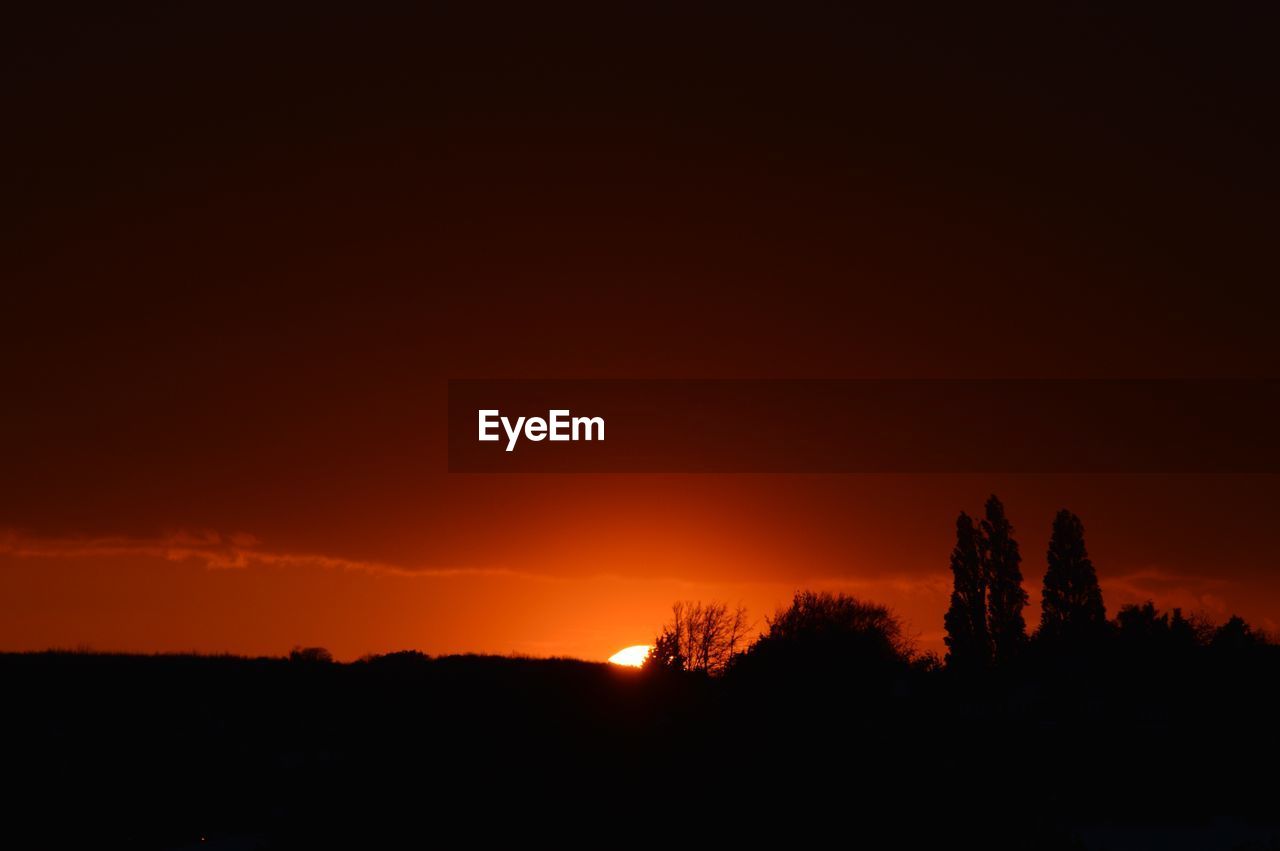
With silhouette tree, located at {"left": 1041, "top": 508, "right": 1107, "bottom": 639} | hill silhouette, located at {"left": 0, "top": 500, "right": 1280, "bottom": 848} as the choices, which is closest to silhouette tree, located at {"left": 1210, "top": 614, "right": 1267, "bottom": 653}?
hill silhouette, located at {"left": 0, "top": 500, "right": 1280, "bottom": 848}

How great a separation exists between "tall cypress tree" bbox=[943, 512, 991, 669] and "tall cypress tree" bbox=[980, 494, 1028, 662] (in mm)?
676

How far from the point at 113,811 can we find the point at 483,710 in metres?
20.3

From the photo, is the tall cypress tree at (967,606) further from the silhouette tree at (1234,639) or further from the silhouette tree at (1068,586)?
the silhouette tree at (1234,639)

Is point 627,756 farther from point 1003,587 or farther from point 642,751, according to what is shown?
point 1003,587

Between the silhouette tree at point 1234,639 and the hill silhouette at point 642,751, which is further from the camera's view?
the silhouette tree at point 1234,639

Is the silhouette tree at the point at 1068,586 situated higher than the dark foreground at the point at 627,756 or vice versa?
the silhouette tree at the point at 1068,586

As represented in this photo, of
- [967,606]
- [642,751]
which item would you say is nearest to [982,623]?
[967,606]

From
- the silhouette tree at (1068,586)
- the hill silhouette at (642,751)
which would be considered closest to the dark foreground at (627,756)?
the hill silhouette at (642,751)

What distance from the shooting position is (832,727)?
196ft

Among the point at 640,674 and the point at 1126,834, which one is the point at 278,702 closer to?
the point at 640,674

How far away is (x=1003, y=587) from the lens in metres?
105

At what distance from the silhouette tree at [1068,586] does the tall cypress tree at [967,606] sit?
17.9 ft

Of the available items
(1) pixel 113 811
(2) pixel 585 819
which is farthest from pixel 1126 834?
(1) pixel 113 811

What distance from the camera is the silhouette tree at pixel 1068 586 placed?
100 meters
